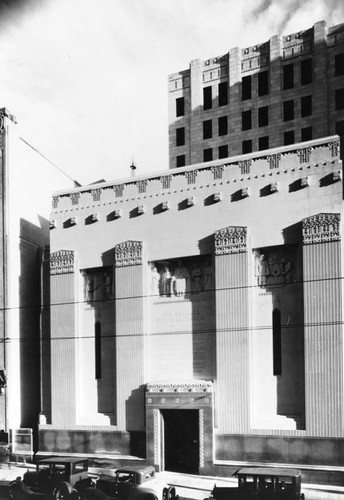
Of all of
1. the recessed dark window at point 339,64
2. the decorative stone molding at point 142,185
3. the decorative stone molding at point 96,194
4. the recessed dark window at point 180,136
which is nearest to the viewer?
the decorative stone molding at point 142,185

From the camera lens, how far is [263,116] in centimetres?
4488

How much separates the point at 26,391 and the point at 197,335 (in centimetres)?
1141

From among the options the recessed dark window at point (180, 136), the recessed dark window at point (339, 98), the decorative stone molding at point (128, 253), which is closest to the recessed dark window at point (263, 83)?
the recessed dark window at point (339, 98)

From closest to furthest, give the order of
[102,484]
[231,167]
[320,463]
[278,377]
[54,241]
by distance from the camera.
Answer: [102,484], [320,463], [278,377], [231,167], [54,241]

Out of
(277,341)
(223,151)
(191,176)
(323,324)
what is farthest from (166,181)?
(223,151)

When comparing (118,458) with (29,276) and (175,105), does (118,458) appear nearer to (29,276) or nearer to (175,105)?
(29,276)

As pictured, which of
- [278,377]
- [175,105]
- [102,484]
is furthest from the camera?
[175,105]

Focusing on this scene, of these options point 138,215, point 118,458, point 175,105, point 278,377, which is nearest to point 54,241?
point 138,215

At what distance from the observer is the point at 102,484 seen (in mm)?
21031

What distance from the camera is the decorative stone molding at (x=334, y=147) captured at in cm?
2511

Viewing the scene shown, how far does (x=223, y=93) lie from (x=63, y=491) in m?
34.8

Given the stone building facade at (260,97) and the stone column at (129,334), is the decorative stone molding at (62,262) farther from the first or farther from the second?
the stone building facade at (260,97)

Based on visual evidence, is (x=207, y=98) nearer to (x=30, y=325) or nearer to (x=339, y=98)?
(x=339, y=98)

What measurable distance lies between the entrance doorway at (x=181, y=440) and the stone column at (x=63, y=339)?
17.5 feet
